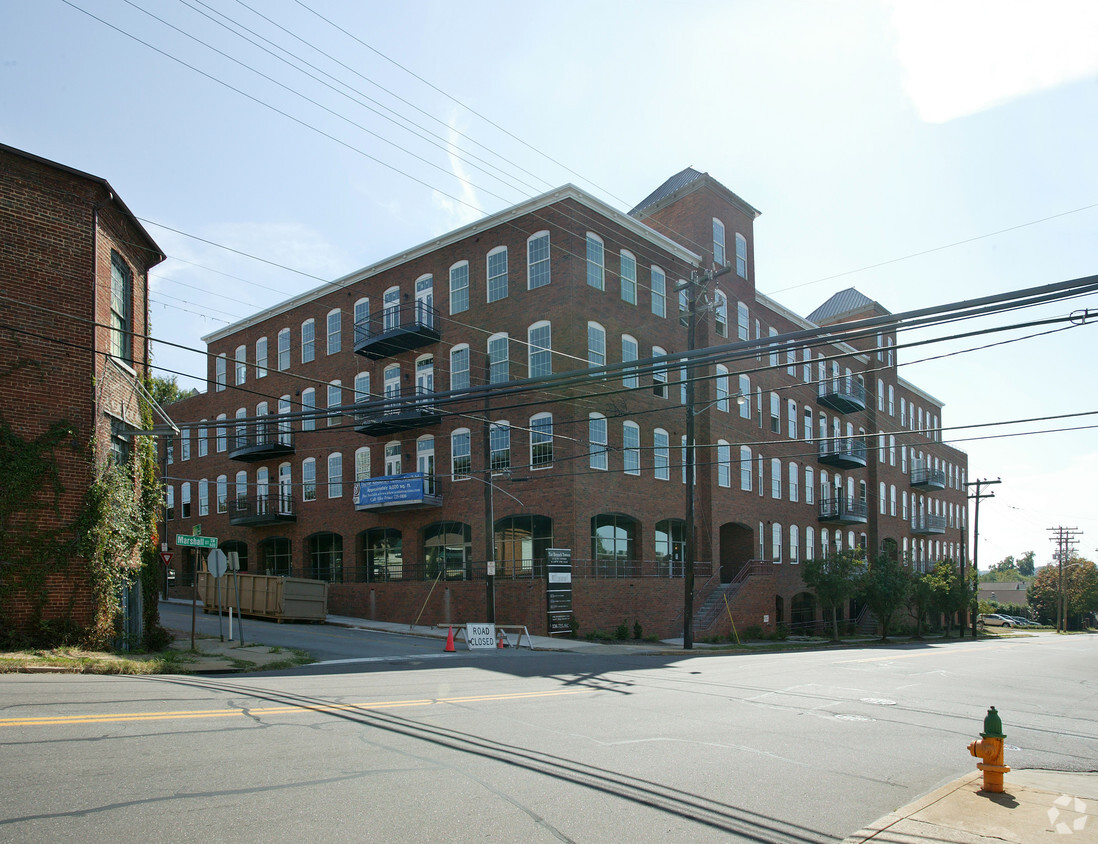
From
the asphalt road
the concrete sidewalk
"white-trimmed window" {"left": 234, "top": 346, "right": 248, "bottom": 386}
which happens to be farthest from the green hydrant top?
"white-trimmed window" {"left": 234, "top": 346, "right": 248, "bottom": 386}

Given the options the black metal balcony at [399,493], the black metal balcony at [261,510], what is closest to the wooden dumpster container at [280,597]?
the black metal balcony at [399,493]

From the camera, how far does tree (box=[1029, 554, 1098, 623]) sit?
83.0 metres

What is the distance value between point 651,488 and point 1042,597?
77155mm

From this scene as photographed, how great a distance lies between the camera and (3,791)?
20.1 feet

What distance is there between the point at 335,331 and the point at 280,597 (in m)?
14.0

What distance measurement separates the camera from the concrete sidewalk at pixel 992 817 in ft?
20.3

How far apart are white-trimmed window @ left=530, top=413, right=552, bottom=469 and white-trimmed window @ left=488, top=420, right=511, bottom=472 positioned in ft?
3.95

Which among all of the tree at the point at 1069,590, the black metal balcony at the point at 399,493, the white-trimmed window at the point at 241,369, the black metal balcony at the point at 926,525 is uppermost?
the white-trimmed window at the point at 241,369

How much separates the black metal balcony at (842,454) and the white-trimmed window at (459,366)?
71.9 ft

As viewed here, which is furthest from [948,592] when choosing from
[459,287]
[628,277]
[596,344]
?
[459,287]

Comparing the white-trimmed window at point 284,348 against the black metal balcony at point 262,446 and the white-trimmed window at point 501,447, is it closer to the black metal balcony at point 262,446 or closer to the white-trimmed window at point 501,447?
the black metal balcony at point 262,446

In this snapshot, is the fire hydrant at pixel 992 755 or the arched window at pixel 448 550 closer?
the fire hydrant at pixel 992 755

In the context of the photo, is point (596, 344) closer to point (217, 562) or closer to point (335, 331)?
point (335, 331)

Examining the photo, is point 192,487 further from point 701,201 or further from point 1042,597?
point 1042,597
